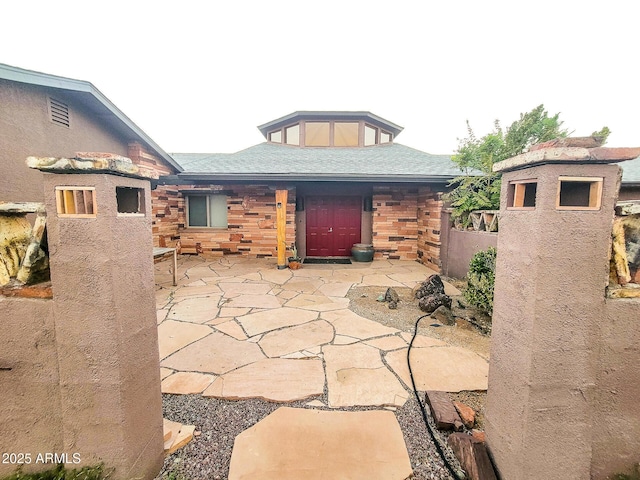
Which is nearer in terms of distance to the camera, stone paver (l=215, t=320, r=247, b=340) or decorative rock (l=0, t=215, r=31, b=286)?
decorative rock (l=0, t=215, r=31, b=286)

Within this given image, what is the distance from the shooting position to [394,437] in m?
1.83

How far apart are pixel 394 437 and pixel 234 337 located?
86.6 inches

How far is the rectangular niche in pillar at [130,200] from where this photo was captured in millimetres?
1350

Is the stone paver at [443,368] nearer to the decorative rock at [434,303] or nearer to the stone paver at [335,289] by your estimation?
the decorative rock at [434,303]

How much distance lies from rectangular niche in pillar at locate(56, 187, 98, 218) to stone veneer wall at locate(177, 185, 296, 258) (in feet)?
24.6

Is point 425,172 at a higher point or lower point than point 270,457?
higher

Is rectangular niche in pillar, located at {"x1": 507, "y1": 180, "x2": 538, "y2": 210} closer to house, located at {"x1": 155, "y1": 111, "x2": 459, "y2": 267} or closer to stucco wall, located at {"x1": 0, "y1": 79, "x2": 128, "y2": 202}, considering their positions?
stucco wall, located at {"x1": 0, "y1": 79, "x2": 128, "y2": 202}

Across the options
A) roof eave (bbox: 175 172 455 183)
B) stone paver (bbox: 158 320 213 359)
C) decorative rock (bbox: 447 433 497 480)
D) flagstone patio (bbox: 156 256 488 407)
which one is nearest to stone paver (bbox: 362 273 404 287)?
flagstone patio (bbox: 156 256 488 407)

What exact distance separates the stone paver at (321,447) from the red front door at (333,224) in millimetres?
7222

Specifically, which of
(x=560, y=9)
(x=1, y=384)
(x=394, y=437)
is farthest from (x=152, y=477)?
(x=560, y=9)

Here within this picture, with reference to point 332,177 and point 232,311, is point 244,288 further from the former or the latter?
point 332,177

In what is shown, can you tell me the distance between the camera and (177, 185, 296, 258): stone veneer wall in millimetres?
8688

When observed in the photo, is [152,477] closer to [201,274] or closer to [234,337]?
[234,337]

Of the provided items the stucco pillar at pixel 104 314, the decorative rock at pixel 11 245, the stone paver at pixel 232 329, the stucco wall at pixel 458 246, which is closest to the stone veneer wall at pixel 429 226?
the stucco wall at pixel 458 246
